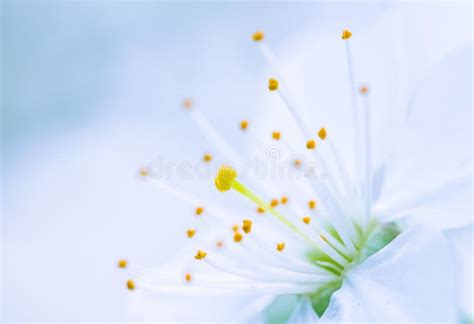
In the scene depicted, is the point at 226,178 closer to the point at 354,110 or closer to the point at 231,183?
the point at 231,183

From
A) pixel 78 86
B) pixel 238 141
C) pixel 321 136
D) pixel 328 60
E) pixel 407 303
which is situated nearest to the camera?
pixel 407 303

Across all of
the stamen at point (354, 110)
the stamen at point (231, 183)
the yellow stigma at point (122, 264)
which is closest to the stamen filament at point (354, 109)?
the stamen at point (354, 110)

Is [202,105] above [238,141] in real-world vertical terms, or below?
above

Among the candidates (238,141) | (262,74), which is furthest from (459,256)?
(262,74)

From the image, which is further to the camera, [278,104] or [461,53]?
[278,104]

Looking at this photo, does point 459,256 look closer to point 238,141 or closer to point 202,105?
point 238,141

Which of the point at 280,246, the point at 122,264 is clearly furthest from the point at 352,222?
the point at 122,264

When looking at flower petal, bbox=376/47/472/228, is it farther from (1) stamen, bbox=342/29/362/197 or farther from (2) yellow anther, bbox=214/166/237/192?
(2) yellow anther, bbox=214/166/237/192

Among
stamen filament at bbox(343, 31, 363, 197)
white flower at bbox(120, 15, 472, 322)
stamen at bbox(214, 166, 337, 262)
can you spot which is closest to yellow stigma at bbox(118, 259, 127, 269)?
white flower at bbox(120, 15, 472, 322)
